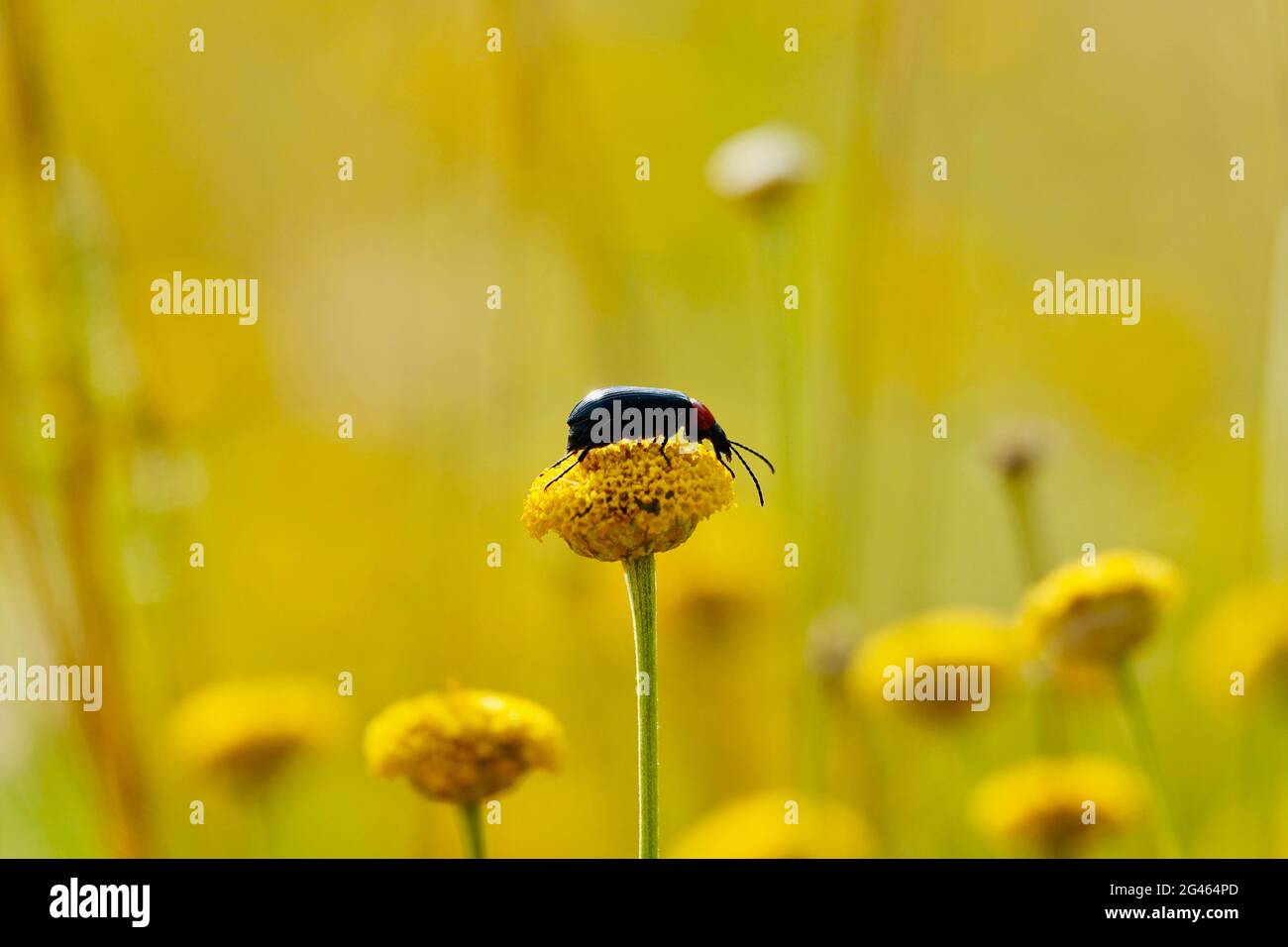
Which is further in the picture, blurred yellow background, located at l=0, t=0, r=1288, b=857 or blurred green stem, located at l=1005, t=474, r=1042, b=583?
blurred yellow background, located at l=0, t=0, r=1288, b=857

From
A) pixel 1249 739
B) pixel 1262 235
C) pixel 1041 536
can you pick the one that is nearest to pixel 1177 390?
pixel 1262 235

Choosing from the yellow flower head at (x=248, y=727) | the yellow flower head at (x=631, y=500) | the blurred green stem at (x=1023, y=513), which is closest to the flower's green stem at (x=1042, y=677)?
the blurred green stem at (x=1023, y=513)

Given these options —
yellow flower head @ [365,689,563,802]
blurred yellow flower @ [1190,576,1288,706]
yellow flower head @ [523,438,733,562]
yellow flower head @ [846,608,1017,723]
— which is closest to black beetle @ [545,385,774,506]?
yellow flower head @ [523,438,733,562]

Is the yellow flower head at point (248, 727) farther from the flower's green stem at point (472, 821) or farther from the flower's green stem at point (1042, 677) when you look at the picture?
the flower's green stem at point (1042, 677)

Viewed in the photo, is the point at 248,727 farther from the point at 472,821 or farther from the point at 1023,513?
the point at 1023,513

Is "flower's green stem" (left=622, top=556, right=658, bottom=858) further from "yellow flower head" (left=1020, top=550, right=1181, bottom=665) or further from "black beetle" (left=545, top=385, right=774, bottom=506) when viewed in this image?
"yellow flower head" (left=1020, top=550, right=1181, bottom=665)
